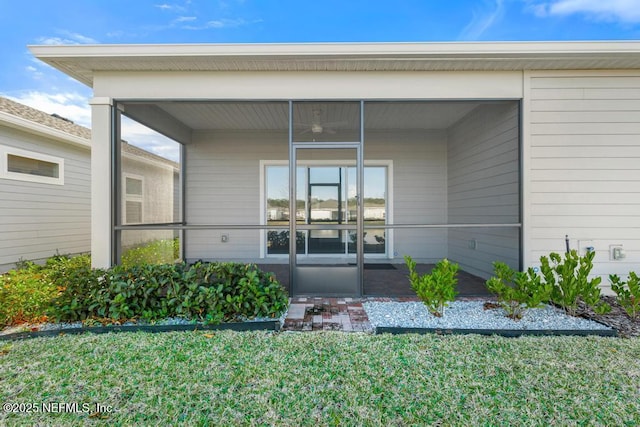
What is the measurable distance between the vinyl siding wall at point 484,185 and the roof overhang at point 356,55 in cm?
75

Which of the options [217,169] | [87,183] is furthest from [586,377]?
[87,183]

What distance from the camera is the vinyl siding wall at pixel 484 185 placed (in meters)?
4.30

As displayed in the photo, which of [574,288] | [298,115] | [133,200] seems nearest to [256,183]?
[133,200]

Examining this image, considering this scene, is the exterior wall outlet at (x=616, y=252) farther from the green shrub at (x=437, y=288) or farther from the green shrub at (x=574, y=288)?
the green shrub at (x=437, y=288)

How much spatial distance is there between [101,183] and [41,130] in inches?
129

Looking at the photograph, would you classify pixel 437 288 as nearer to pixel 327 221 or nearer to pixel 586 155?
pixel 327 221

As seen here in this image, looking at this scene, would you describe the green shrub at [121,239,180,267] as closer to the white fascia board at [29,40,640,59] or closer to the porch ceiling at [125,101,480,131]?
the porch ceiling at [125,101,480,131]

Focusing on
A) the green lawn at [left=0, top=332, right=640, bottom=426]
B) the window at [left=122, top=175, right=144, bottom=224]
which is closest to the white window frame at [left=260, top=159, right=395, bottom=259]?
the window at [left=122, top=175, right=144, bottom=224]

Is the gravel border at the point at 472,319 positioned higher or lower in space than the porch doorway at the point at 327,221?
lower

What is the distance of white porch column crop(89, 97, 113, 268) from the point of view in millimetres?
3910

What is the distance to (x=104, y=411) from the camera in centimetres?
171

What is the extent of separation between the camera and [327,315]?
3.29 meters

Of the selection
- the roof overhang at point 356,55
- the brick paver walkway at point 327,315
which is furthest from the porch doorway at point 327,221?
the roof overhang at point 356,55

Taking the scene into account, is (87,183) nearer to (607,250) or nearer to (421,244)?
(421,244)
